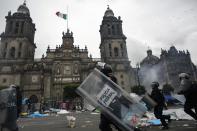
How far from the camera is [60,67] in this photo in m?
49.7

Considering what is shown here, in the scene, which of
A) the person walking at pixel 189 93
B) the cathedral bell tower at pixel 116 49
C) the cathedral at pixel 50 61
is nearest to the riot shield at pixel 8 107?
the person walking at pixel 189 93

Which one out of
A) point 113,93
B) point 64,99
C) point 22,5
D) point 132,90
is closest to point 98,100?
point 113,93

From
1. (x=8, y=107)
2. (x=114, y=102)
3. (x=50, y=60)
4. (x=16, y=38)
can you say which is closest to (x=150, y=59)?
(x=50, y=60)

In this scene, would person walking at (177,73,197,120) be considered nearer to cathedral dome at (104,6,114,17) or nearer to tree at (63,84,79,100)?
tree at (63,84,79,100)

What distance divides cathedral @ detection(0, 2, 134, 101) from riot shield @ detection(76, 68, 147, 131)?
44.5 metres

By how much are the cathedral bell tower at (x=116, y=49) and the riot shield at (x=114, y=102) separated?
46949mm

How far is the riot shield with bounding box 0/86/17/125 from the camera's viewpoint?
549 cm

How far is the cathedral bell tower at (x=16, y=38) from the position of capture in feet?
160

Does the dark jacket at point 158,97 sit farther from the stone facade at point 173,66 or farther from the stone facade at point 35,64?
the stone facade at point 173,66

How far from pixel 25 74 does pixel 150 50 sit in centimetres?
5826

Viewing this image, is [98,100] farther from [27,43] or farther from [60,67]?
[27,43]

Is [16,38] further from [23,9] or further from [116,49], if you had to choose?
[116,49]

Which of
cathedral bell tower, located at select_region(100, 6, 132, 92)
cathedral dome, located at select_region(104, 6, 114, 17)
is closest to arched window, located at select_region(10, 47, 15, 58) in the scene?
cathedral bell tower, located at select_region(100, 6, 132, 92)

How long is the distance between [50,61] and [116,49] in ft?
60.8
